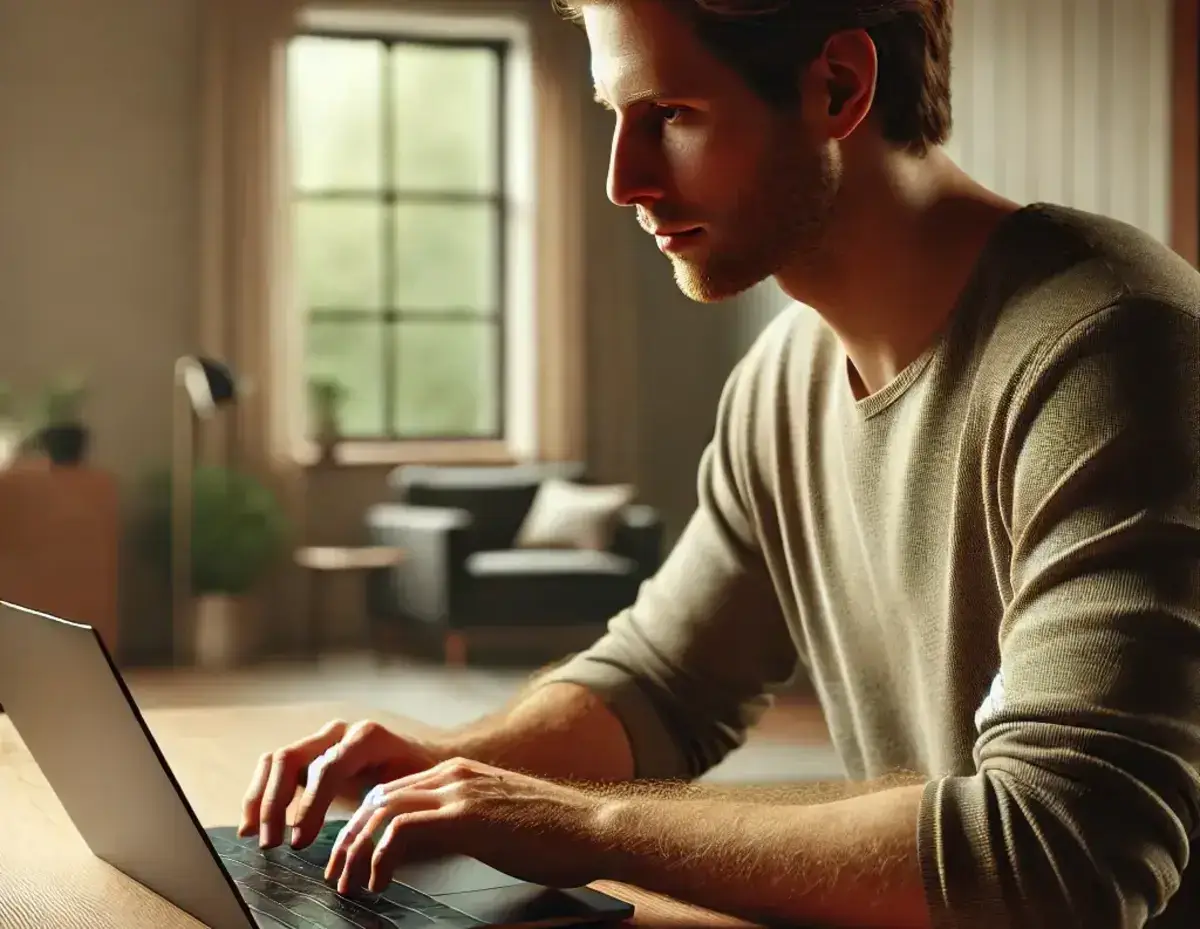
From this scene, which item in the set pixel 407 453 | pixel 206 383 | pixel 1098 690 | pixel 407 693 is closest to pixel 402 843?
pixel 1098 690

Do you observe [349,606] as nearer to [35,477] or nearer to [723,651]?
[35,477]

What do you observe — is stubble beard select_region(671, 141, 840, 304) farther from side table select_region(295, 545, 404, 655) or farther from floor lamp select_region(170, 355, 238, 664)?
side table select_region(295, 545, 404, 655)

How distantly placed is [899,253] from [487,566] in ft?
18.9

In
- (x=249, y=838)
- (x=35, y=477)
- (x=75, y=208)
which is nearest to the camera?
(x=249, y=838)

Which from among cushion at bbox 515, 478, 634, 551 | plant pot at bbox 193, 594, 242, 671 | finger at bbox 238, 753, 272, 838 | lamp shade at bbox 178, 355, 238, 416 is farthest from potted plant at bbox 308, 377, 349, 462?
finger at bbox 238, 753, 272, 838

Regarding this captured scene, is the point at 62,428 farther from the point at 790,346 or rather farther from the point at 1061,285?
the point at 1061,285

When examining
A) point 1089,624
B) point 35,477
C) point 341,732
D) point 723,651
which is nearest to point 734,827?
point 1089,624

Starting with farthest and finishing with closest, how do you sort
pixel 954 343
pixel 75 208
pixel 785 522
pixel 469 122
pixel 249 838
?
pixel 469 122 < pixel 75 208 < pixel 785 522 < pixel 954 343 < pixel 249 838

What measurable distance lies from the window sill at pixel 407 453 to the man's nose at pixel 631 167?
665cm

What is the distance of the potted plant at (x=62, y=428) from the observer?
21.8ft

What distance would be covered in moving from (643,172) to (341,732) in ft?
1.35

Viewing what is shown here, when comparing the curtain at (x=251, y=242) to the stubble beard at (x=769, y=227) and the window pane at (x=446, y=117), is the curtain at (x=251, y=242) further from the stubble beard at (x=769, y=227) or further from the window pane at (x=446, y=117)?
the stubble beard at (x=769, y=227)

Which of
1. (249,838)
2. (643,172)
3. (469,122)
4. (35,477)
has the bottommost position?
(35,477)

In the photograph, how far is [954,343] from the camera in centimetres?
111
